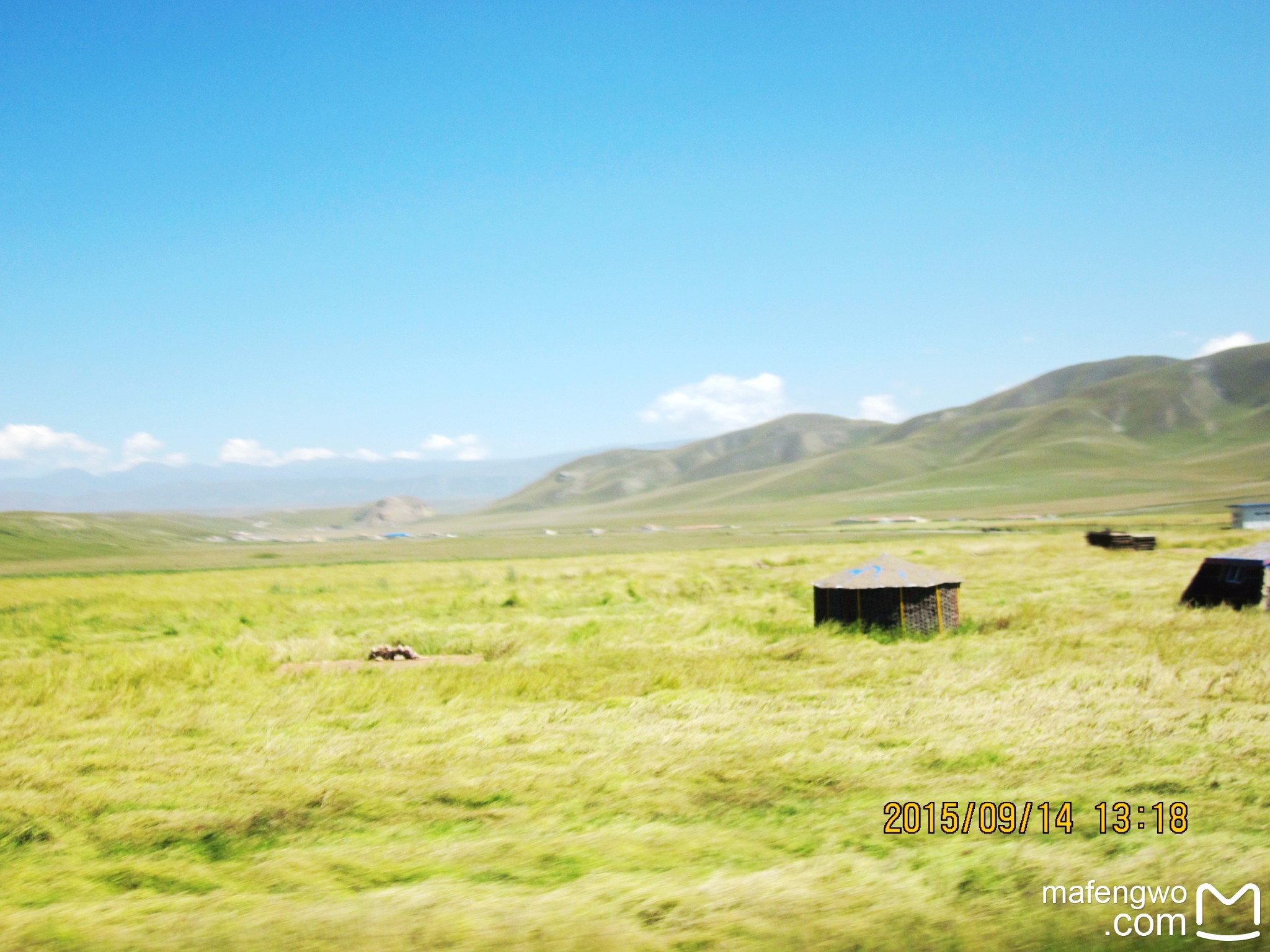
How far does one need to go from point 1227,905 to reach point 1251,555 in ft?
59.3

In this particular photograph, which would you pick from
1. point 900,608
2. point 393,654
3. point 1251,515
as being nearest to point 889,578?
point 900,608

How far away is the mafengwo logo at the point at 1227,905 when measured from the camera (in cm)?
489

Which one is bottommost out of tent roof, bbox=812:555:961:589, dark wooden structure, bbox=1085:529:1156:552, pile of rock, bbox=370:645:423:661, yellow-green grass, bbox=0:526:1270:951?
dark wooden structure, bbox=1085:529:1156:552

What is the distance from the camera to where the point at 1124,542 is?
47.7 meters

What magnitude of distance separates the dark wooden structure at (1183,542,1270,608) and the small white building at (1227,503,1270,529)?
182ft

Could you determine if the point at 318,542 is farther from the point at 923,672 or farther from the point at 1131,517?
the point at 923,672

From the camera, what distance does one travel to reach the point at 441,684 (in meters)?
13.5

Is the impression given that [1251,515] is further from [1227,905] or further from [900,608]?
[1227,905]

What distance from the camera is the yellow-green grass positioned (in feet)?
17.3

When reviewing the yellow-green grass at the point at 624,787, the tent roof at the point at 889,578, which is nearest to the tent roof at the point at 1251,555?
the yellow-green grass at the point at 624,787

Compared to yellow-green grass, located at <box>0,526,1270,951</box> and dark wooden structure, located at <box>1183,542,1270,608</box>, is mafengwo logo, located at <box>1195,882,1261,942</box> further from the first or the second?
dark wooden structure, located at <box>1183,542,1270,608</box>

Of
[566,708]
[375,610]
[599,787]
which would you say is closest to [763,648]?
[566,708]

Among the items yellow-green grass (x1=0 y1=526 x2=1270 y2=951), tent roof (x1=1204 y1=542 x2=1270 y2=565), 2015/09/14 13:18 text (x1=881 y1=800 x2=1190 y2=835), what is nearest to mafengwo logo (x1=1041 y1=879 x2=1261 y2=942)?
yellow-green grass (x1=0 y1=526 x2=1270 y2=951)

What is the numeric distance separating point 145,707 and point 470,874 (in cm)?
849
